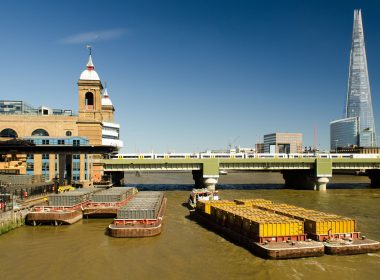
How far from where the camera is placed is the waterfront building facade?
9106cm

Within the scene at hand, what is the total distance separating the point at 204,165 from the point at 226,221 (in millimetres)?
55995

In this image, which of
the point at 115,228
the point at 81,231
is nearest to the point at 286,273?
the point at 115,228

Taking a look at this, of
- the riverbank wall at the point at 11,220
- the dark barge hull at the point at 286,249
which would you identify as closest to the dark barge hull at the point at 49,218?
the riverbank wall at the point at 11,220

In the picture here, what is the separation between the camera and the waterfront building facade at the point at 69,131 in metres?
91.1

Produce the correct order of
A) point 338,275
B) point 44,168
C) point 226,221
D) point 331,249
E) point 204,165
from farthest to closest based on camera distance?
1. point 204,165
2. point 44,168
3. point 226,221
4. point 331,249
5. point 338,275

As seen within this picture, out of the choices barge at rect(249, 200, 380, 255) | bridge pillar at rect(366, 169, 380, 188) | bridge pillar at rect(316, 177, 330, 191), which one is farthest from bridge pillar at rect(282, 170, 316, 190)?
barge at rect(249, 200, 380, 255)

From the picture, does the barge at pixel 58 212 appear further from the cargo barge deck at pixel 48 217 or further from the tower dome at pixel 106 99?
the tower dome at pixel 106 99

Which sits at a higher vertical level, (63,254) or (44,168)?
(44,168)

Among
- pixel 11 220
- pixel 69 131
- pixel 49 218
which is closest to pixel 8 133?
pixel 69 131

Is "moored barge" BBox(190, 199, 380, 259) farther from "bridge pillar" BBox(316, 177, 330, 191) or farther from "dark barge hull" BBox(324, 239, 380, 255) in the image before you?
"bridge pillar" BBox(316, 177, 330, 191)

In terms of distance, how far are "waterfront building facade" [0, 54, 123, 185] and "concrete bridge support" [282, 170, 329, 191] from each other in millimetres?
54450

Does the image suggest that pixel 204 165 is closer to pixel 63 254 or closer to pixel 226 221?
pixel 226 221

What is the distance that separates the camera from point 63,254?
33719 millimetres

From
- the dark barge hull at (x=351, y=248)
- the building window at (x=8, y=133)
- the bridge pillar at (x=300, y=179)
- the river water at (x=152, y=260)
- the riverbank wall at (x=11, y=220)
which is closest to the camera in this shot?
the river water at (x=152, y=260)
